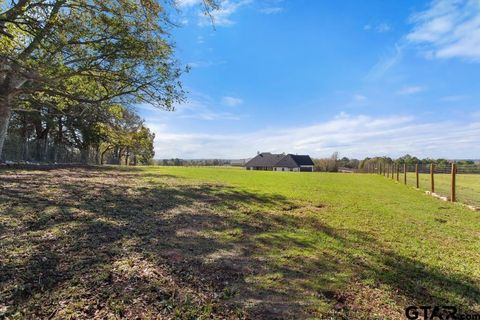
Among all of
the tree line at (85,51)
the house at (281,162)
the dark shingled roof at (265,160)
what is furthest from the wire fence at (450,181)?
the dark shingled roof at (265,160)

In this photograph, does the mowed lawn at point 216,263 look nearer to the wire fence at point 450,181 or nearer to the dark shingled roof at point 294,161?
the wire fence at point 450,181

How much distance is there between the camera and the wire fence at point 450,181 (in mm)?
11055

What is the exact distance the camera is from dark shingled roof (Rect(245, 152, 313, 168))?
78512 millimetres

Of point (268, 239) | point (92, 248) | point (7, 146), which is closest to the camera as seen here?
point (92, 248)

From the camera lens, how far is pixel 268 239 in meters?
4.92

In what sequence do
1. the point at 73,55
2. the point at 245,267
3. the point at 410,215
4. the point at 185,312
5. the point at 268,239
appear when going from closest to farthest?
the point at 185,312 < the point at 245,267 < the point at 268,239 < the point at 410,215 < the point at 73,55

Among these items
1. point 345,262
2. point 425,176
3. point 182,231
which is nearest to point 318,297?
point 345,262

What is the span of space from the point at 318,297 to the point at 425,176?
2215cm

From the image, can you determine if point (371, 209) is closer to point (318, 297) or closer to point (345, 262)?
point (345, 262)

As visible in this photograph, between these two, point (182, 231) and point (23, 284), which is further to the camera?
point (182, 231)

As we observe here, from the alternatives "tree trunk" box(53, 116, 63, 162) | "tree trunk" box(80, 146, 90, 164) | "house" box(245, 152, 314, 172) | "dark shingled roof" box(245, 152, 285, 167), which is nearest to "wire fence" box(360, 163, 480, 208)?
"tree trunk" box(53, 116, 63, 162)

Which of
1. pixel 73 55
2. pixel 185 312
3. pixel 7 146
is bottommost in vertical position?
pixel 185 312

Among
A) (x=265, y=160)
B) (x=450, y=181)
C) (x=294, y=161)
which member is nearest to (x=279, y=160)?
(x=294, y=161)

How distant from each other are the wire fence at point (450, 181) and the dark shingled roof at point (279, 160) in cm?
5129
